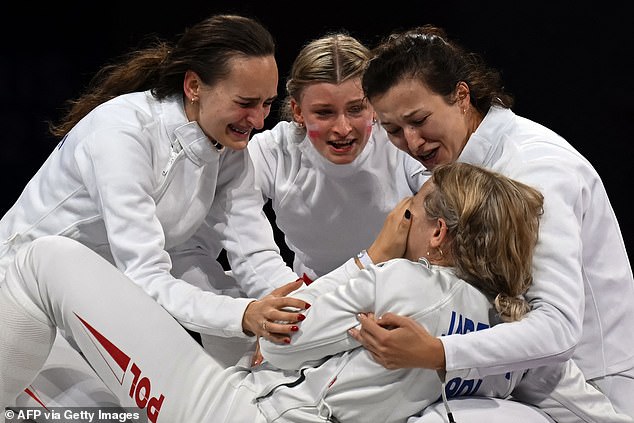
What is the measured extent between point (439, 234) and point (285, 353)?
384mm

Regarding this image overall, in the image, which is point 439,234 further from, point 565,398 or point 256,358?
point 256,358

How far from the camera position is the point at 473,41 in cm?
352

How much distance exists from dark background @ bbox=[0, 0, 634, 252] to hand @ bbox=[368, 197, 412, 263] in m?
1.63

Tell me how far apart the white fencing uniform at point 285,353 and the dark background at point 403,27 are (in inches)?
66.3

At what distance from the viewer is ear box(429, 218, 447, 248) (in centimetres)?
188

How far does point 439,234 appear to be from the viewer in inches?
74.4

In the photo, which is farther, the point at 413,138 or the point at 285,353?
the point at 413,138

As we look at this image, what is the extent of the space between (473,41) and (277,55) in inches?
31.0

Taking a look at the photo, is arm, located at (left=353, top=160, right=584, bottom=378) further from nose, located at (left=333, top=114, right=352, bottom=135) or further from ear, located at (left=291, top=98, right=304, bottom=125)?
ear, located at (left=291, top=98, right=304, bottom=125)

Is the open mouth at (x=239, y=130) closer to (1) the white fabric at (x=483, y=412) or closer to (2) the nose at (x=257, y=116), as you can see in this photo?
(2) the nose at (x=257, y=116)

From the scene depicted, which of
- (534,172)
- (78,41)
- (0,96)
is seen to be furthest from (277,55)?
(534,172)

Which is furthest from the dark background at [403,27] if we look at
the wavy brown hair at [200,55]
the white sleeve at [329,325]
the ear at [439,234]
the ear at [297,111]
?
the white sleeve at [329,325]

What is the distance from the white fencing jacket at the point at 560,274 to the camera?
1.79m

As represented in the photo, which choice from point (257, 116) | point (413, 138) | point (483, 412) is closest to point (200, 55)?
point (257, 116)
